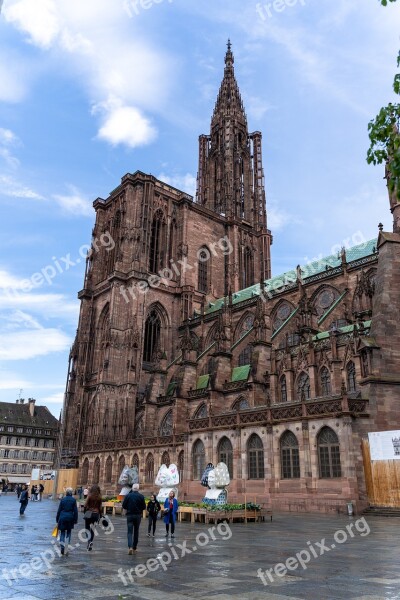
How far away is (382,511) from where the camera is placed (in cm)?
Result: 2122

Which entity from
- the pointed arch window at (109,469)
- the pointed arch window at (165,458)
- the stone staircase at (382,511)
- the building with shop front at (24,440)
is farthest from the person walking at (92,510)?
the building with shop front at (24,440)

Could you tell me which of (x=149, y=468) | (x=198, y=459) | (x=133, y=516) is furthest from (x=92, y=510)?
(x=149, y=468)

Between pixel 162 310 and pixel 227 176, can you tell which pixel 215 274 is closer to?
pixel 162 310

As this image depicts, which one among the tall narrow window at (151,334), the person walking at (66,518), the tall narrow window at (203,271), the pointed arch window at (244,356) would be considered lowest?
the person walking at (66,518)

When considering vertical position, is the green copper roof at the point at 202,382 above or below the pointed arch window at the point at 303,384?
above

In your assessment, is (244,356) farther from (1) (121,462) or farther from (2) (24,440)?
(2) (24,440)

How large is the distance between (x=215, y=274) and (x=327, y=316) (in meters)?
27.7

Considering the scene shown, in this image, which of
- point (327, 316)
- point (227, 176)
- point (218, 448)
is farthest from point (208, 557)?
point (227, 176)

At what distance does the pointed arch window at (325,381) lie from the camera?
112 feet

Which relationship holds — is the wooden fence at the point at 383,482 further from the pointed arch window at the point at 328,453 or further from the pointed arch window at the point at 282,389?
the pointed arch window at the point at 282,389

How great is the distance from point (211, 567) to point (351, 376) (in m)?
25.9

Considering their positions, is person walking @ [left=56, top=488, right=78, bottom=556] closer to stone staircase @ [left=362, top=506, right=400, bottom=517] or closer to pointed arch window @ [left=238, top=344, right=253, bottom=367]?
stone staircase @ [left=362, top=506, right=400, bottom=517]

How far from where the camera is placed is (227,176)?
77625 mm

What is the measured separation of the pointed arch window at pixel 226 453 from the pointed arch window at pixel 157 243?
36032 millimetres
